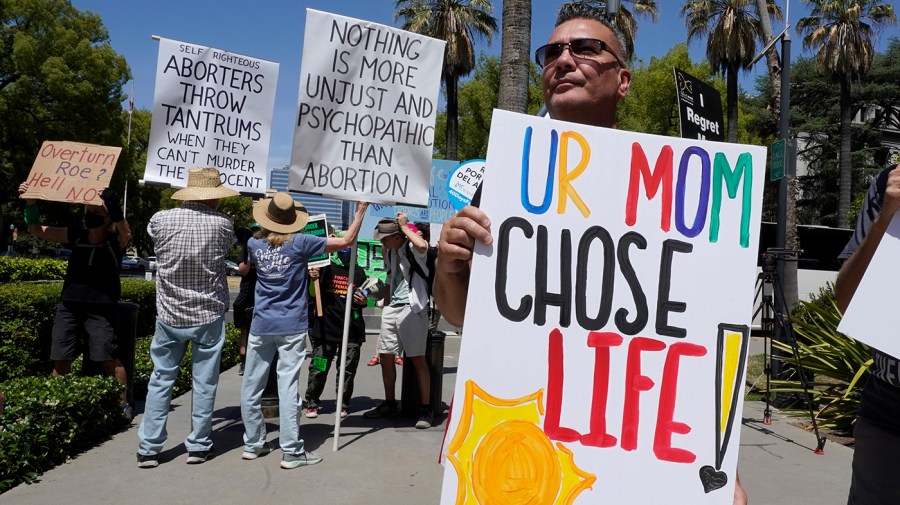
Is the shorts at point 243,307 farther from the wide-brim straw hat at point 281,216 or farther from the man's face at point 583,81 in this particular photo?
the man's face at point 583,81

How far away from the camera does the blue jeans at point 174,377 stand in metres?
5.09

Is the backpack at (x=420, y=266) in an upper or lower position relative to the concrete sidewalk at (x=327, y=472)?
upper

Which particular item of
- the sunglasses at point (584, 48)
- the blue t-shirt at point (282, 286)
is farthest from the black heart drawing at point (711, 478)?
the blue t-shirt at point (282, 286)

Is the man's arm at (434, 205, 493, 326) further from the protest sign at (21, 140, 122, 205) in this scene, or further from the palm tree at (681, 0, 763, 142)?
the palm tree at (681, 0, 763, 142)

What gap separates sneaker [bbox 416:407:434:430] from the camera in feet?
21.6

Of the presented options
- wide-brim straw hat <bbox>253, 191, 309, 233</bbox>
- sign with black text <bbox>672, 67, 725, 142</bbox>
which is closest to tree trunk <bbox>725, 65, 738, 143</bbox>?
sign with black text <bbox>672, 67, 725, 142</bbox>

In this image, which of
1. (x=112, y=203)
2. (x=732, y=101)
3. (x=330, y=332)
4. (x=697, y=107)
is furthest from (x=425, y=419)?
(x=732, y=101)

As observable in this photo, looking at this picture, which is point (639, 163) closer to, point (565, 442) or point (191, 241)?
point (565, 442)

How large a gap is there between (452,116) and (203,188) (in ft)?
65.8

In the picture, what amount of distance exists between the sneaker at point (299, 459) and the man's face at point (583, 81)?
A: 13.1 feet

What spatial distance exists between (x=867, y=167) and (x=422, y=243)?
37.5m

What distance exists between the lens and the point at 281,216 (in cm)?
553

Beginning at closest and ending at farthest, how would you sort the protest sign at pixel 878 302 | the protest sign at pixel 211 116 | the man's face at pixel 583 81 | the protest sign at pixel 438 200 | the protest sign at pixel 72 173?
1. the protest sign at pixel 878 302
2. the man's face at pixel 583 81
3. the protest sign at pixel 72 173
4. the protest sign at pixel 211 116
5. the protest sign at pixel 438 200

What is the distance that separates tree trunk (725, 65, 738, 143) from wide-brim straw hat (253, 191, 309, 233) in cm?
2114
